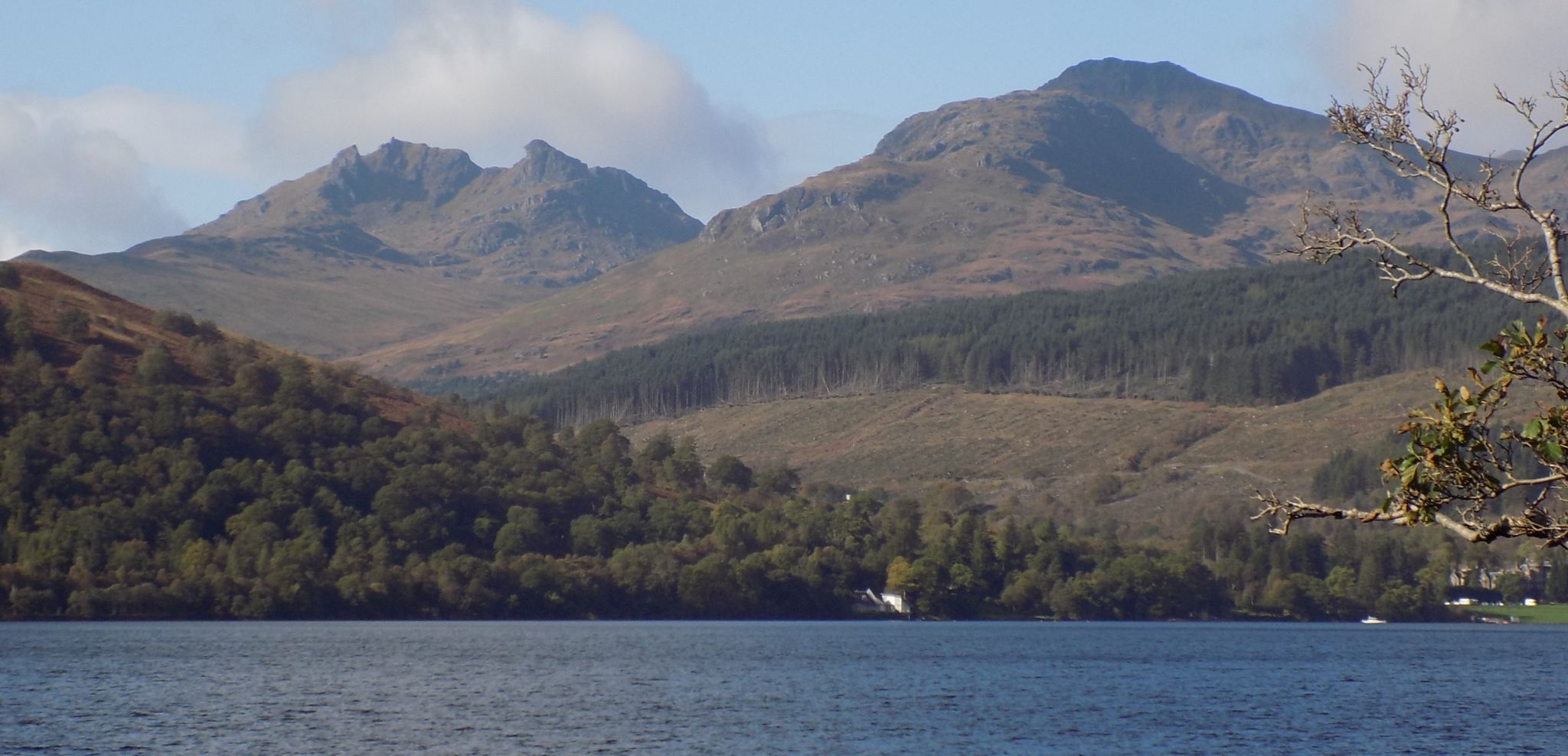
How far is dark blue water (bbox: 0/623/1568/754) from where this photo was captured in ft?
243

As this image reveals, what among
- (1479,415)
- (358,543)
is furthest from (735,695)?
(358,543)

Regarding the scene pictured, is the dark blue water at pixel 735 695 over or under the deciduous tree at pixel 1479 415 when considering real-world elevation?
under

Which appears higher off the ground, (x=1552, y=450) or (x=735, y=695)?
(x=1552, y=450)

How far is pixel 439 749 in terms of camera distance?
68.7 metres

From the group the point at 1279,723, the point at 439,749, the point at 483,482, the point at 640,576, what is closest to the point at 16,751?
the point at 439,749

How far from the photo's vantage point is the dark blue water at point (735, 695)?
73.9m

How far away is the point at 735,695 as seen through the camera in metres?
95.9

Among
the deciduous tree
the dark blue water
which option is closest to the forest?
the dark blue water

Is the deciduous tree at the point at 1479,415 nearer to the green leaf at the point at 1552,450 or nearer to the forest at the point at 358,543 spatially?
the green leaf at the point at 1552,450

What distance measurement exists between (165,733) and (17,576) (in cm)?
8803

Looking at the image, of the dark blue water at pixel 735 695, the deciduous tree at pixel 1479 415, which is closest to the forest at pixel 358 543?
the dark blue water at pixel 735 695

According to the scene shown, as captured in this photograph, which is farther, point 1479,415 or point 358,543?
point 358,543

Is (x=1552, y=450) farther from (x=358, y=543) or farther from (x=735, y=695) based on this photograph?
(x=358, y=543)

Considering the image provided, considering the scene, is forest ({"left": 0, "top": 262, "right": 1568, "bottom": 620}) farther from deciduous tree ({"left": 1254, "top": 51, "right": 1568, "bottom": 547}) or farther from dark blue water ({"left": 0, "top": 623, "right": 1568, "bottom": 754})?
deciduous tree ({"left": 1254, "top": 51, "right": 1568, "bottom": 547})
